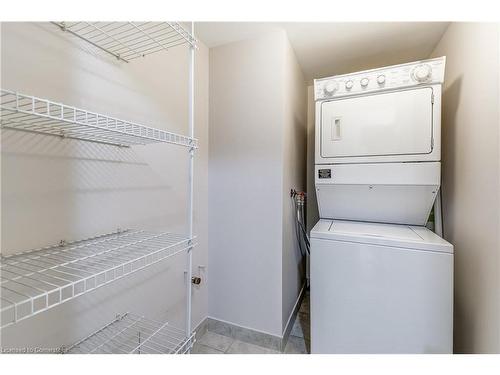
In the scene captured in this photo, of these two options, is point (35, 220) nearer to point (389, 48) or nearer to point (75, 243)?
point (75, 243)

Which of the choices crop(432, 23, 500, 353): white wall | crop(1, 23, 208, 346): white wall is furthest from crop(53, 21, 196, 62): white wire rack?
crop(432, 23, 500, 353): white wall

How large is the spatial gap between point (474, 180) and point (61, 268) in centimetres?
217

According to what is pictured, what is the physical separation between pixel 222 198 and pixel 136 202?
0.78 meters

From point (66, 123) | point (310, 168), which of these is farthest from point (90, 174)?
point (310, 168)

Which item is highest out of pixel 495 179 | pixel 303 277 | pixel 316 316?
pixel 495 179

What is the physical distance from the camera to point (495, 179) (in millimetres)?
1110

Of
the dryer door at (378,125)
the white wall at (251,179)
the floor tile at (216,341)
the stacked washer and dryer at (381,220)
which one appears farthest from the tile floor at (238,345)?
the dryer door at (378,125)

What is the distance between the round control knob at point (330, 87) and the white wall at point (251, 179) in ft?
1.02

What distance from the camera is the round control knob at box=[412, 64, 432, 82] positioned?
140 centimetres

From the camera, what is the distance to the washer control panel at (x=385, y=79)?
140 centimetres

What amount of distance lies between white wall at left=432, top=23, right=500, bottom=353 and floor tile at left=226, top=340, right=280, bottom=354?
129 cm

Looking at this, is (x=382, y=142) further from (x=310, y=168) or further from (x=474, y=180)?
(x=310, y=168)
